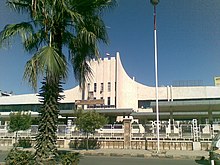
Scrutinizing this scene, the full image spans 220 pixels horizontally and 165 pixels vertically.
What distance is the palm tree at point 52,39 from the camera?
751 centimetres

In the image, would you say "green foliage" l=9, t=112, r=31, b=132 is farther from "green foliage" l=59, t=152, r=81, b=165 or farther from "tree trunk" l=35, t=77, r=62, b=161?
"green foliage" l=59, t=152, r=81, b=165

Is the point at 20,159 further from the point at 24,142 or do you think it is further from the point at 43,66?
the point at 24,142

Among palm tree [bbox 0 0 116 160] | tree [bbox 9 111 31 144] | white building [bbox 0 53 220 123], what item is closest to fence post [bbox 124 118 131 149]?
tree [bbox 9 111 31 144]

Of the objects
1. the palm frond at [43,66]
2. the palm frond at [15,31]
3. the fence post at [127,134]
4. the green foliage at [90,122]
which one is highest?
the palm frond at [15,31]

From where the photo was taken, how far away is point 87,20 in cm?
884

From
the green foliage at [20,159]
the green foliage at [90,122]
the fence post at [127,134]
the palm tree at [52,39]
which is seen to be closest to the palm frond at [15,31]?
the palm tree at [52,39]

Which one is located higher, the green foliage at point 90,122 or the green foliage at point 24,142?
the green foliage at point 90,122

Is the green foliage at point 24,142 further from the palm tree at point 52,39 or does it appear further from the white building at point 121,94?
the palm tree at point 52,39

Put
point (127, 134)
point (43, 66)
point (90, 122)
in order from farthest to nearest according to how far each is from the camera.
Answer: point (127, 134) → point (90, 122) → point (43, 66)

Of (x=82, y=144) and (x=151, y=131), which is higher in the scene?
(x=151, y=131)

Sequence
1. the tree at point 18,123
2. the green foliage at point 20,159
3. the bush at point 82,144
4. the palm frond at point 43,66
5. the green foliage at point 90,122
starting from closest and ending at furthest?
the palm frond at point 43,66
the green foliage at point 20,159
the green foliage at point 90,122
the bush at point 82,144
the tree at point 18,123

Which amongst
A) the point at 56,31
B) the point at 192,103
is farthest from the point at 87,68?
the point at 192,103

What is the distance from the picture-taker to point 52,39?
27.9 feet

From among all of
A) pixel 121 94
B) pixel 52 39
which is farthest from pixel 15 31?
pixel 121 94
